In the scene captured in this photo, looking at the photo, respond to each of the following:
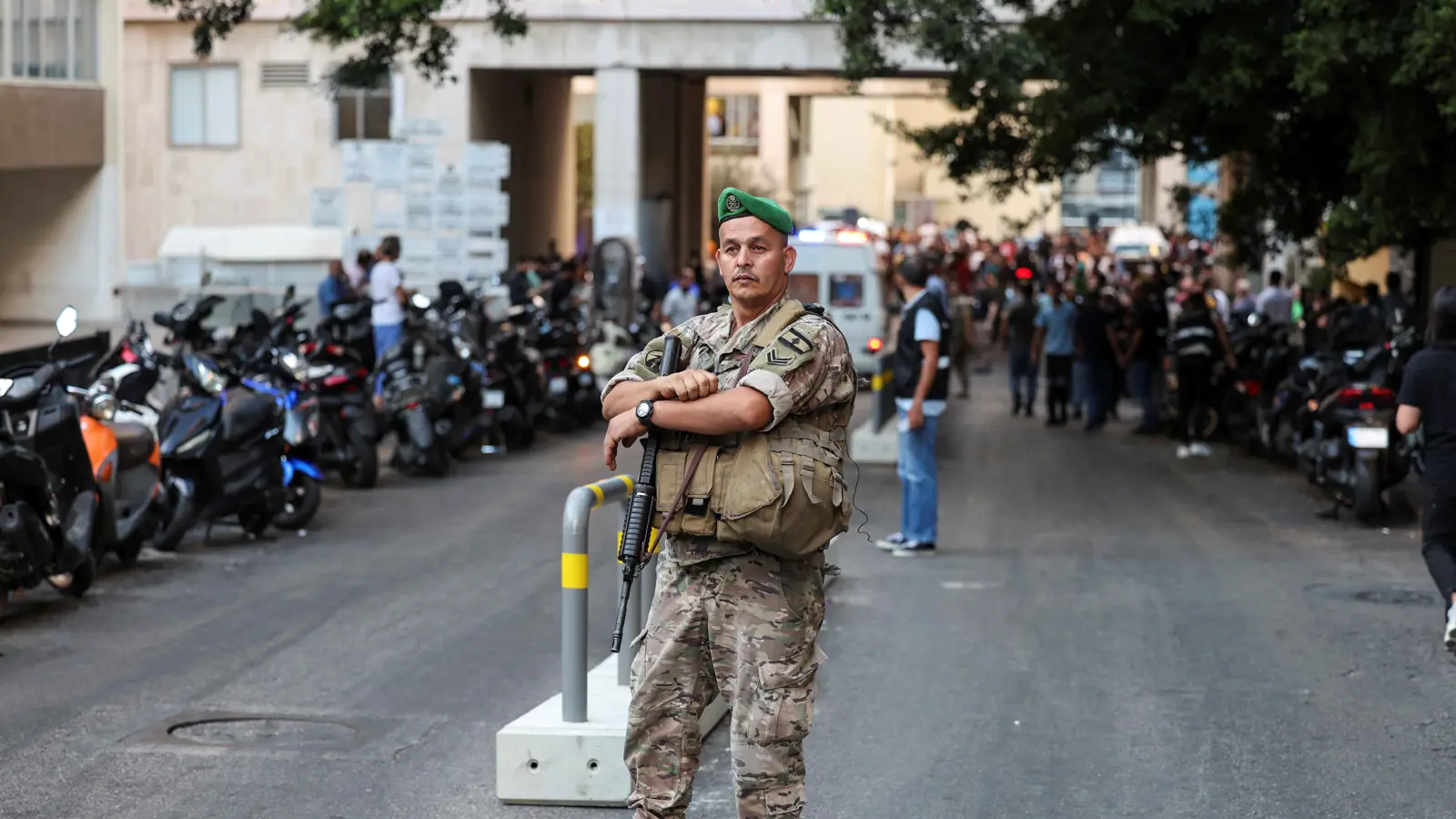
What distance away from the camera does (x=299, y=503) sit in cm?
1348

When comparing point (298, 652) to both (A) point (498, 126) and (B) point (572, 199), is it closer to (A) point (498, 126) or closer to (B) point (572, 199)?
(A) point (498, 126)

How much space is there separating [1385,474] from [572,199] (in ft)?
113

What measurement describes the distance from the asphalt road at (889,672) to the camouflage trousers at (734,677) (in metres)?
1.53

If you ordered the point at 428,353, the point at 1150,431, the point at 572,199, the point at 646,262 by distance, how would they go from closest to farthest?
the point at 428,353 → the point at 1150,431 → the point at 646,262 → the point at 572,199

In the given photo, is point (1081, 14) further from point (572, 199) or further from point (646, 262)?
point (572, 199)

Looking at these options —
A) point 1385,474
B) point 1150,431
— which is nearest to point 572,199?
point 1150,431

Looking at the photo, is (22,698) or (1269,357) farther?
(1269,357)

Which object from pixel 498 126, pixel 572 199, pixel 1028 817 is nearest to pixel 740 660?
pixel 1028 817

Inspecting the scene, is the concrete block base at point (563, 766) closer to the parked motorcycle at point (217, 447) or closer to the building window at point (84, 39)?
the parked motorcycle at point (217, 447)

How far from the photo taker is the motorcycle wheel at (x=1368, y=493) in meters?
14.2

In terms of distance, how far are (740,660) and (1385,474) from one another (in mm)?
10755

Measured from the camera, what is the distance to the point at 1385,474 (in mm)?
14414

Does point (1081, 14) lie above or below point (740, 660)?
above

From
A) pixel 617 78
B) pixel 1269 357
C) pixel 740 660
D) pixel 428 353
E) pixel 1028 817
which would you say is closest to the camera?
pixel 740 660
